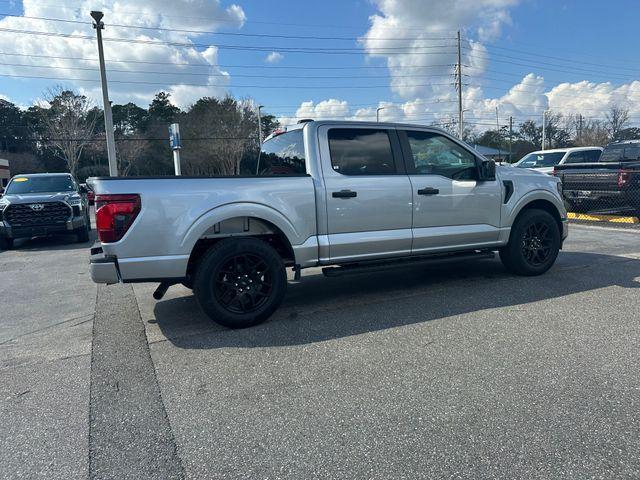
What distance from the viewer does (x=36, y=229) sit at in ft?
36.0

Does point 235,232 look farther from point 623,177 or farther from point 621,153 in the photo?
point 621,153

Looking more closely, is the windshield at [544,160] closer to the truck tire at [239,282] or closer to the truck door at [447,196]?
the truck door at [447,196]

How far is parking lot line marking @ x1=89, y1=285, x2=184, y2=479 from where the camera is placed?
2.51 meters

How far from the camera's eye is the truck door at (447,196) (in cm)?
545

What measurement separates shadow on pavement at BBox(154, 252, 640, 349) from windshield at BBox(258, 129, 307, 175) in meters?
1.57

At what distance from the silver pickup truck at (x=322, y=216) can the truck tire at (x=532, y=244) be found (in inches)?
0.6

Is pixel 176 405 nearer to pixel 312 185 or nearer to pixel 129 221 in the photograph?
pixel 129 221

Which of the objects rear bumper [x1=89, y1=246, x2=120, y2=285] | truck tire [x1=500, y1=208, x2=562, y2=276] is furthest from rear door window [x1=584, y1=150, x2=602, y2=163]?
rear bumper [x1=89, y1=246, x2=120, y2=285]

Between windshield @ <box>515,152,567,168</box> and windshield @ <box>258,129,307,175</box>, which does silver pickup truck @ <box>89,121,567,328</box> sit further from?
windshield @ <box>515,152,567,168</box>

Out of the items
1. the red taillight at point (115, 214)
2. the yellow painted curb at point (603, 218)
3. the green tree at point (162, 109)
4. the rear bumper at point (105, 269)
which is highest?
the green tree at point (162, 109)

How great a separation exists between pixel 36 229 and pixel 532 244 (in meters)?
10.7

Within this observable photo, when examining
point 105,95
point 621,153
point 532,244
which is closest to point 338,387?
point 532,244

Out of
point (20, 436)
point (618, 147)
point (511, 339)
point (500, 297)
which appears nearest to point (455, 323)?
point (511, 339)

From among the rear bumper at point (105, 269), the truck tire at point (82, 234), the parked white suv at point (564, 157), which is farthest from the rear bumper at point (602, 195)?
the truck tire at point (82, 234)
